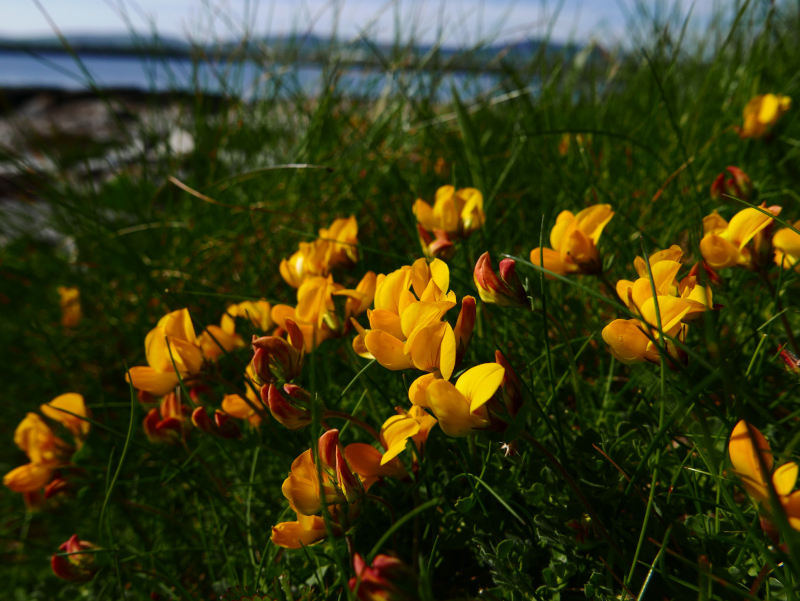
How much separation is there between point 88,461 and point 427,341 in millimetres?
1376

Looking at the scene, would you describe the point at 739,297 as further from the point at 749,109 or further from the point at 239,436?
the point at 239,436

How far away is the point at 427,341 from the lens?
31.1 inches

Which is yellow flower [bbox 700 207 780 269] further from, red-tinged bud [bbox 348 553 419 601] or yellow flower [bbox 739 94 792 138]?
yellow flower [bbox 739 94 792 138]

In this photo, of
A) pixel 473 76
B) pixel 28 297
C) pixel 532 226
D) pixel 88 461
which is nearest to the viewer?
pixel 88 461

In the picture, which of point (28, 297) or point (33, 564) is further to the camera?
point (28, 297)

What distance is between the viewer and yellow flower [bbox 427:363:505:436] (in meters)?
0.71

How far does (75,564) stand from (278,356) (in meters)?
0.69

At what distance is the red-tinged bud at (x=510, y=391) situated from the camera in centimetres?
77

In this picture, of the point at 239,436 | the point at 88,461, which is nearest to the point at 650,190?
the point at 239,436

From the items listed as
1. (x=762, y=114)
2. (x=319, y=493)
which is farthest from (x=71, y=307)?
(x=762, y=114)

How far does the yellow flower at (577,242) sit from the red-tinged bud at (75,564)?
1140 mm

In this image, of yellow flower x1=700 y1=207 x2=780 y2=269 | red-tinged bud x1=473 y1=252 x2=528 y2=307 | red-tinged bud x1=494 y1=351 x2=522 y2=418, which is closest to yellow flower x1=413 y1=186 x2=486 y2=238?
red-tinged bud x1=473 y1=252 x2=528 y2=307

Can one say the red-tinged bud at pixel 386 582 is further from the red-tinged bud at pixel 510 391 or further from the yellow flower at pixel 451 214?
the yellow flower at pixel 451 214

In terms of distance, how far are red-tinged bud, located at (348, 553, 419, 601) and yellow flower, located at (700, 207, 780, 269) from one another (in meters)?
0.78
